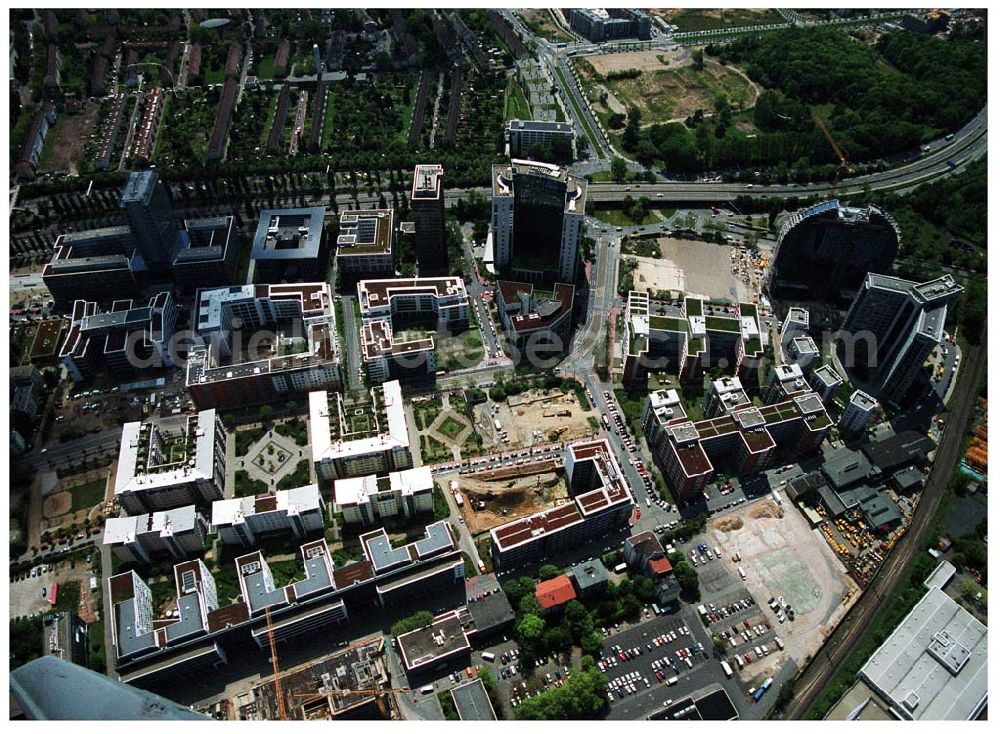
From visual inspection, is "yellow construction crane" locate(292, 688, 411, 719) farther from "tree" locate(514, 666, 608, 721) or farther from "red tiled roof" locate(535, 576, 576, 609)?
"red tiled roof" locate(535, 576, 576, 609)

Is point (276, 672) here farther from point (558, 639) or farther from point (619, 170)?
point (619, 170)

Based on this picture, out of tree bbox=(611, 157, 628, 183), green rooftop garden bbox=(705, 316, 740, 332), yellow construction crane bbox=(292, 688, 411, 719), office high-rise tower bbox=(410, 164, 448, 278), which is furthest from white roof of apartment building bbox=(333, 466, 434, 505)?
tree bbox=(611, 157, 628, 183)

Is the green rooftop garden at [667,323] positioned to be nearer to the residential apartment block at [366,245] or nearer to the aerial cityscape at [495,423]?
the aerial cityscape at [495,423]

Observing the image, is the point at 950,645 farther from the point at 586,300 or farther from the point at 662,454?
the point at 586,300

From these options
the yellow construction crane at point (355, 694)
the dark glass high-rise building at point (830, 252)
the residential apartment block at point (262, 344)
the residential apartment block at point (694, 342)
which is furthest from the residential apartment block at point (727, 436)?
the residential apartment block at point (262, 344)

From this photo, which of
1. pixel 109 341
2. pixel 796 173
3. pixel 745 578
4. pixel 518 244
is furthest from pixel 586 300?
pixel 109 341

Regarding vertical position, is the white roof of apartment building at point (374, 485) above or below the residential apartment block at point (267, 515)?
above

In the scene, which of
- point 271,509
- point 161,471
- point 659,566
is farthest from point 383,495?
point 659,566
